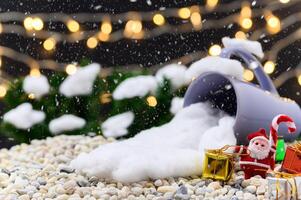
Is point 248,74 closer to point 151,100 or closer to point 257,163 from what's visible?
point 151,100

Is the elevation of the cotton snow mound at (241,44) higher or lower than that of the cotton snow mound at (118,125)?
higher

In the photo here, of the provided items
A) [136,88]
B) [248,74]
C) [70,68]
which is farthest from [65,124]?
[248,74]

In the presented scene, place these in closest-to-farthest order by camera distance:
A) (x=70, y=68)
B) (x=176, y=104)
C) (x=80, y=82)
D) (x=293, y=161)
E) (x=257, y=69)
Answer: (x=293, y=161)
(x=257, y=69)
(x=176, y=104)
(x=80, y=82)
(x=70, y=68)

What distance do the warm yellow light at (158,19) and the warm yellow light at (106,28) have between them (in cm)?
18

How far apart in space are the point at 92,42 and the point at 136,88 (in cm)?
55

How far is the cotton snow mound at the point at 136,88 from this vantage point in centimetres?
207

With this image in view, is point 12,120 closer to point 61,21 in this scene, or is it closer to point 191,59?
point 61,21

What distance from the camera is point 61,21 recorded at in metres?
2.58

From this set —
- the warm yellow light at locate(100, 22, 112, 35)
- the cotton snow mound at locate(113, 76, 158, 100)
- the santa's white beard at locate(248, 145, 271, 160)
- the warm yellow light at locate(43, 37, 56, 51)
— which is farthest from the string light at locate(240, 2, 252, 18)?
the santa's white beard at locate(248, 145, 271, 160)

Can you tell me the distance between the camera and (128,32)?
2586 millimetres

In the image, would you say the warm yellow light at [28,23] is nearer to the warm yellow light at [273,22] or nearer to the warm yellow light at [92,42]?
the warm yellow light at [92,42]

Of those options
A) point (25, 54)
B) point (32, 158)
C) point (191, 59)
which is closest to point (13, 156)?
point (32, 158)

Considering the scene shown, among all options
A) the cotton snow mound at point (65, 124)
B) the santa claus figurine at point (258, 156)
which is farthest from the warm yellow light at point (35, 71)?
the santa claus figurine at point (258, 156)

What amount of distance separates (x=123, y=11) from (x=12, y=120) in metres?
0.70
